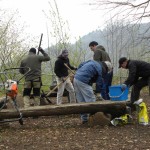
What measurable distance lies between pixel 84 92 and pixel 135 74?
46.3 inches

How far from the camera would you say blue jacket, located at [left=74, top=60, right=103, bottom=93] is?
6809mm

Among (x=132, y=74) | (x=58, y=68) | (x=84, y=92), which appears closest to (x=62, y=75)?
(x=58, y=68)

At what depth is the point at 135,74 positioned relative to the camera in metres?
7.25

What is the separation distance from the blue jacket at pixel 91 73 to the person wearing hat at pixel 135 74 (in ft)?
1.87

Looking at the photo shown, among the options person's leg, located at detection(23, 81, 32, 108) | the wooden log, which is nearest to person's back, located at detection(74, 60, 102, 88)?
the wooden log

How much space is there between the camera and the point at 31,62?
27.7 ft

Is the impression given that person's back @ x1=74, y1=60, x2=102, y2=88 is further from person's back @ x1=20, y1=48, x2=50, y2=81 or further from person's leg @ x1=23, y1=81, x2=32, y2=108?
person's leg @ x1=23, y1=81, x2=32, y2=108

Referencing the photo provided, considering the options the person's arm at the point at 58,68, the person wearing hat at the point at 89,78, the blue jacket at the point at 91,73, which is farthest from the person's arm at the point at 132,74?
the person's arm at the point at 58,68

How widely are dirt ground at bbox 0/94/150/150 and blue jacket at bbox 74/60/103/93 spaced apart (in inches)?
35.8

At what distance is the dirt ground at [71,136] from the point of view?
203 inches

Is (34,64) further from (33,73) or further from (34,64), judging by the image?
(33,73)

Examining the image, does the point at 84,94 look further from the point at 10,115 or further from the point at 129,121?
the point at 10,115

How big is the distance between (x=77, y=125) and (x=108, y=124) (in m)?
0.67

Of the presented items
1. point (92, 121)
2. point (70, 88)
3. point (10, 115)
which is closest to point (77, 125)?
point (92, 121)
